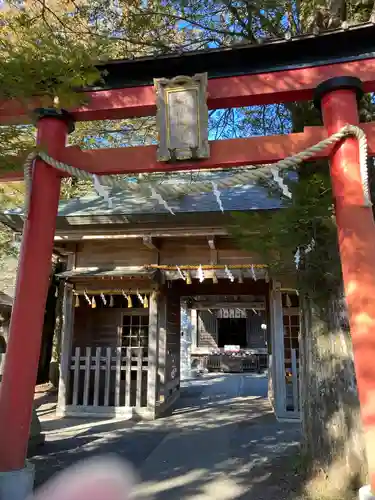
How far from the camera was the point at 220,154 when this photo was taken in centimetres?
409

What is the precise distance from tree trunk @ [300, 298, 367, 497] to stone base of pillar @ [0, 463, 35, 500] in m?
2.84

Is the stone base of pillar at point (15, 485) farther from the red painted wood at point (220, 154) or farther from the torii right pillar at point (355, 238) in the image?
the red painted wood at point (220, 154)

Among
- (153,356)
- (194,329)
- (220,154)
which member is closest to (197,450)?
(153,356)

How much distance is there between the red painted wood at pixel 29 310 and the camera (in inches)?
138

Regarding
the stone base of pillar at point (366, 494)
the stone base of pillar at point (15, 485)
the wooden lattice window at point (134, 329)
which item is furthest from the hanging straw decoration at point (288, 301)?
the stone base of pillar at point (15, 485)

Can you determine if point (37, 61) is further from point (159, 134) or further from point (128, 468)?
point (128, 468)

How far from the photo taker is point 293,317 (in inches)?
356

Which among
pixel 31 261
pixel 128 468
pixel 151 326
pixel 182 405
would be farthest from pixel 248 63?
pixel 182 405

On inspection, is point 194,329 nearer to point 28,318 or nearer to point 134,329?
point 134,329

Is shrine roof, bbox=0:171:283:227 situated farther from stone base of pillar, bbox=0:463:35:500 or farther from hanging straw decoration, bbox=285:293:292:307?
stone base of pillar, bbox=0:463:35:500

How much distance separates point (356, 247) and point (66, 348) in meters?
7.08

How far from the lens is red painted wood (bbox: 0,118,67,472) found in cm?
351

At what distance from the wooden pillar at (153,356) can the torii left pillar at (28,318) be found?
4.71 metres

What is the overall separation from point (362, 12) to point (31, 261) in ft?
18.9
